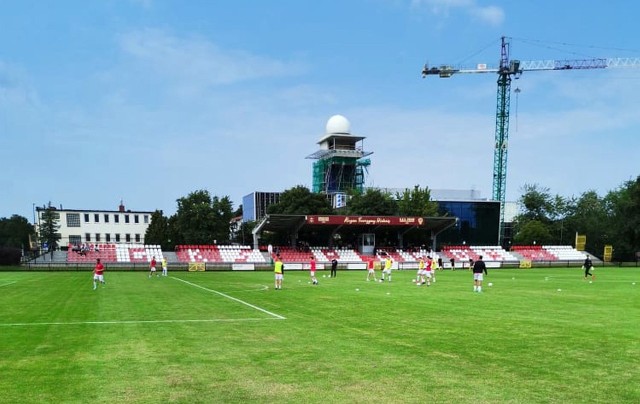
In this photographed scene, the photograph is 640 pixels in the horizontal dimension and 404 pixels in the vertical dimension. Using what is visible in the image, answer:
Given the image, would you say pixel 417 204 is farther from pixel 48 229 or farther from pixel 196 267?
pixel 48 229

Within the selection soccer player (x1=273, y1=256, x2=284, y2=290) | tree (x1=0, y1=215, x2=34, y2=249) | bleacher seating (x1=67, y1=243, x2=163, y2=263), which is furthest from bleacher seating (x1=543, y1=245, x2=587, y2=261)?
tree (x1=0, y1=215, x2=34, y2=249)

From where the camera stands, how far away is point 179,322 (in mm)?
15453

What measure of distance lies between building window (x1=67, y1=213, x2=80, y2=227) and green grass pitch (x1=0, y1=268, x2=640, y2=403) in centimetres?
9589

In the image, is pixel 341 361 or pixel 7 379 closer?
pixel 7 379

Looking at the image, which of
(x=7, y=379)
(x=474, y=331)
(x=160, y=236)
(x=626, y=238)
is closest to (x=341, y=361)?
(x=474, y=331)

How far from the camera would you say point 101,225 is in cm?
10956

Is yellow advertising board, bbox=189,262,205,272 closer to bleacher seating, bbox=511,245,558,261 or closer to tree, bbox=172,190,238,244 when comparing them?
tree, bbox=172,190,238,244

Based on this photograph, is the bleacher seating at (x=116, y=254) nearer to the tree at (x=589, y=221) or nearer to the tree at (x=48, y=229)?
the tree at (x=48, y=229)

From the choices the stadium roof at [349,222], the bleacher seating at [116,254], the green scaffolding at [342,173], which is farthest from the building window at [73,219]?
the stadium roof at [349,222]

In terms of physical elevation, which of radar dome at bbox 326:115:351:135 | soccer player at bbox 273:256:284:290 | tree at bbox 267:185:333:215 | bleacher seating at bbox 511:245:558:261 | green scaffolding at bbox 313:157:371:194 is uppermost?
radar dome at bbox 326:115:351:135

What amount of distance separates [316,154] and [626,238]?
6682 centimetres

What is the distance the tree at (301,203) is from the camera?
276ft

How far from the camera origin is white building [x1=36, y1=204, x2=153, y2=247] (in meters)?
106

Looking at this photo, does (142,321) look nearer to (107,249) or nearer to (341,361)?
(341,361)
